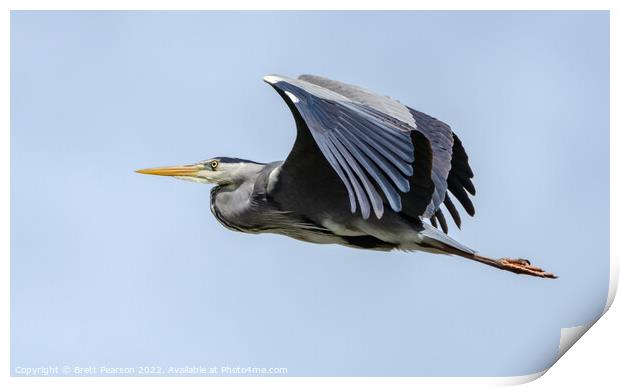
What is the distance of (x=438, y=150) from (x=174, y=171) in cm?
125

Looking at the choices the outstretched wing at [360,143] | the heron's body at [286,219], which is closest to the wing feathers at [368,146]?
the outstretched wing at [360,143]

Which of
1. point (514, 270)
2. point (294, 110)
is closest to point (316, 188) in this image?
point (294, 110)

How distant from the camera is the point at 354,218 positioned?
442 cm

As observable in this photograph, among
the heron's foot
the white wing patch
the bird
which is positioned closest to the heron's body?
the bird

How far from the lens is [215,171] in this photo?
4.66 meters

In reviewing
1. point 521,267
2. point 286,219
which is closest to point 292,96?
point 286,219

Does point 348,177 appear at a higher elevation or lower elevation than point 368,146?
lower

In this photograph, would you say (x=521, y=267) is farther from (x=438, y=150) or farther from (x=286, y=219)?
(x=286, y=219)

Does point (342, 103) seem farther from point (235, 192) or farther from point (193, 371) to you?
point (193, 371)

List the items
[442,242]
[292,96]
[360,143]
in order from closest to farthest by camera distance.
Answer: [360,143] < [292,96] < [442,242]

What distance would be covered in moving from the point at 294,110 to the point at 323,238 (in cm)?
90

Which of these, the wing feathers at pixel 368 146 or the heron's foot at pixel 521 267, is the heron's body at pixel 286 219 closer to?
the wing feathers at pixel 368 146

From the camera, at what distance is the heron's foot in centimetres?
471

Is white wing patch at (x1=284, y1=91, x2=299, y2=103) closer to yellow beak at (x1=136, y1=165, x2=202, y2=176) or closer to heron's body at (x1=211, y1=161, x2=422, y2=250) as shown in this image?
heron's body at (x1=211, y1=161, x2=422, y2=250)
